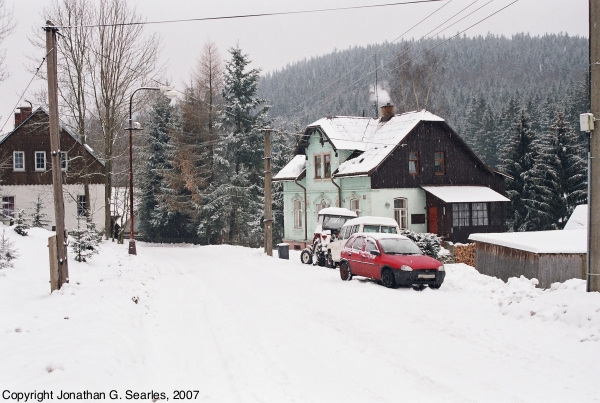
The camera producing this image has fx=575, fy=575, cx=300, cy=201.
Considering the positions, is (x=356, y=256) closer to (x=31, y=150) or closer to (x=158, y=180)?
(x=31, y=150)

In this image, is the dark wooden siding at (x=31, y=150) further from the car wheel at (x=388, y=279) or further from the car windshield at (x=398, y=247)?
the car wheel at (x=388, y=279)

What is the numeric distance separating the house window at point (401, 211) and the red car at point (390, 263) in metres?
17.4

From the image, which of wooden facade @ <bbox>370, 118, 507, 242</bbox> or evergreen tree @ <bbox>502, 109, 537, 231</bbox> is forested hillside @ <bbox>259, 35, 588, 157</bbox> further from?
wooden facade @ <bbox>370, 118, 507, 242</bbox>

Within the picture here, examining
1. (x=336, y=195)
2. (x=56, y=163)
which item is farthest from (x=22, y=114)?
(x=56, y=163)

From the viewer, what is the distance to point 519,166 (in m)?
47.7

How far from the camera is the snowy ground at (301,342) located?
7297 millimetres

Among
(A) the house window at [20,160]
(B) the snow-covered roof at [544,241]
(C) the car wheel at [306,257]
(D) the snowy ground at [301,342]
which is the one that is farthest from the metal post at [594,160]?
(A) the house window at [20,160]

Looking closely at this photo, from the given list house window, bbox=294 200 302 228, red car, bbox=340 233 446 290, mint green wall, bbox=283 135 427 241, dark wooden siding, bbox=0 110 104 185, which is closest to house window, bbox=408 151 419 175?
mint green wall, bbox=283 135 427 241

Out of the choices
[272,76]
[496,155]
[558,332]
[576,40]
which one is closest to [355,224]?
[558,332]

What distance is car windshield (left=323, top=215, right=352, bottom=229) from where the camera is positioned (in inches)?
1147

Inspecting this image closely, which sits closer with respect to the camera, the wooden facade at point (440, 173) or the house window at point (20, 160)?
the wooden facade at point (440, 173)

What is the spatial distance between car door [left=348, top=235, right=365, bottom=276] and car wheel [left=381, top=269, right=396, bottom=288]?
128 cm

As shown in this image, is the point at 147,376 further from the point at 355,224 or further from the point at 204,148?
the point at 204,148

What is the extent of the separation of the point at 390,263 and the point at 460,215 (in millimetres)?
21633
